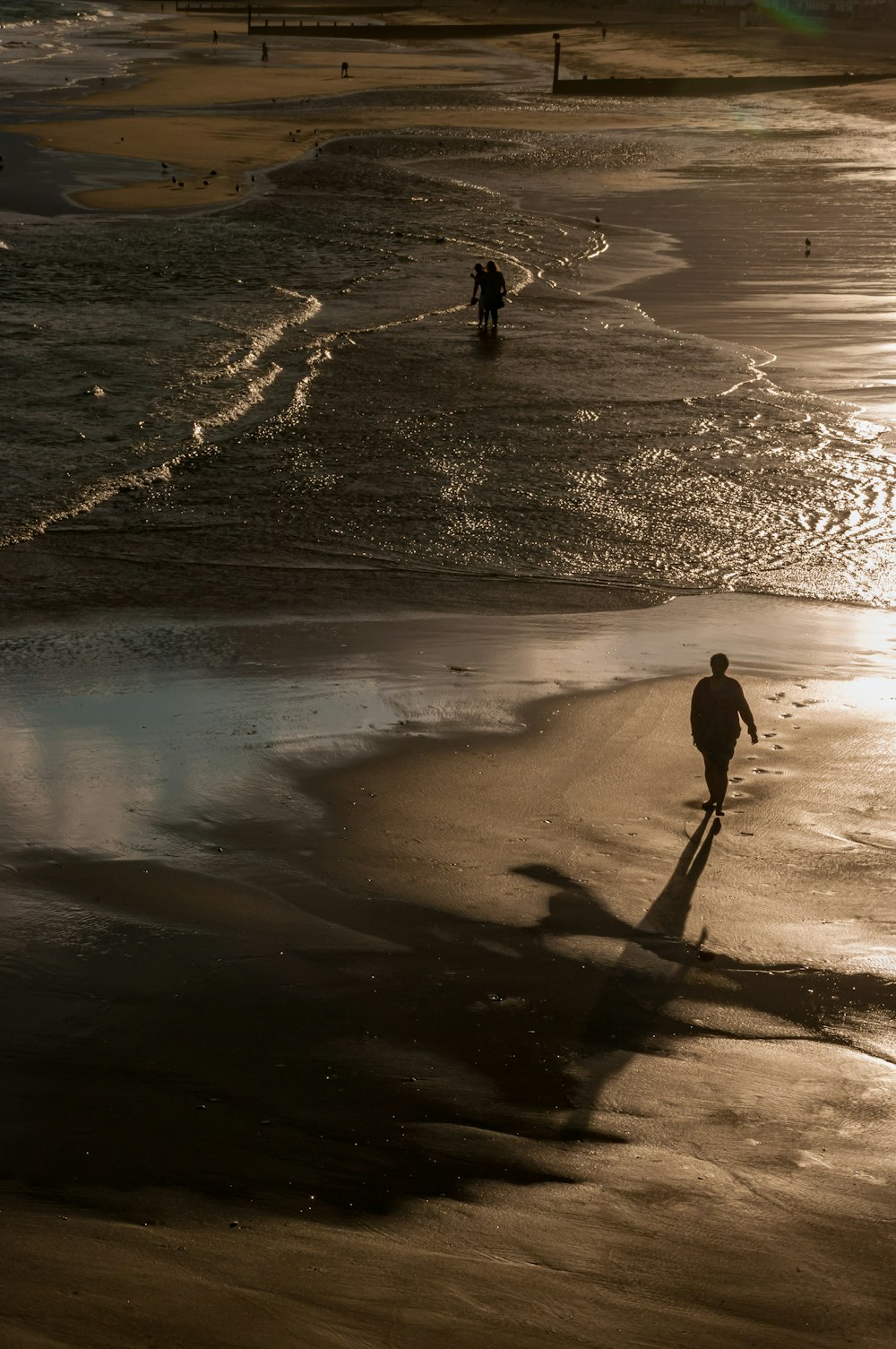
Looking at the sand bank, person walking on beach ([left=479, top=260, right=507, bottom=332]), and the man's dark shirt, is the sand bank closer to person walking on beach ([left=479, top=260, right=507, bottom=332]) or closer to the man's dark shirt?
the man's dark shirt

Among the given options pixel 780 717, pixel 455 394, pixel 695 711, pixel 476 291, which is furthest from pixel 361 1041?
pixel 476 291

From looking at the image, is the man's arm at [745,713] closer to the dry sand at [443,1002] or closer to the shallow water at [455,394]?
the dry sand at [443,1002]

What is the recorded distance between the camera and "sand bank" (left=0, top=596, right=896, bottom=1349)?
479 cm

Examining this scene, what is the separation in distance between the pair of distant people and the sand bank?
13.3m

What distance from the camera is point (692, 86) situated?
6506 centimetres

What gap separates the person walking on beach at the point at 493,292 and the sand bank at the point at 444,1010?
13261 mm

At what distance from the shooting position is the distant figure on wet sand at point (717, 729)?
866 centimetres

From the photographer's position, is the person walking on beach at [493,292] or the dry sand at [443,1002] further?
the person walking on beach at [493,292]

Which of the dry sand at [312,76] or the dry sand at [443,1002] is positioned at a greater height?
the dry sand at [312,76]

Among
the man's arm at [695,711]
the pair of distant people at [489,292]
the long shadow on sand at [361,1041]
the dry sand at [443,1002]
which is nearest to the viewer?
the dry sand at [443,1002]

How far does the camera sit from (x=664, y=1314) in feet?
15.3

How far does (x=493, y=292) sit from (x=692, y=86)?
47663 millimetres

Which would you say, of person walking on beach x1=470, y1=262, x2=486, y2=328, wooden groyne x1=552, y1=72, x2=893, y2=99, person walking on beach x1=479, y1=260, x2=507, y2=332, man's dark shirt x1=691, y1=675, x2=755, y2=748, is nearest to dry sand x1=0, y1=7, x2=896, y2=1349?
man's dark shirt x1=691, y1=675, x2=755, y2=748

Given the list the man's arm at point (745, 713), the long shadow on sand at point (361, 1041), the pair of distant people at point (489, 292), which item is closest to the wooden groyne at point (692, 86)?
the pair of distant people at point (489, 292)
